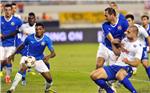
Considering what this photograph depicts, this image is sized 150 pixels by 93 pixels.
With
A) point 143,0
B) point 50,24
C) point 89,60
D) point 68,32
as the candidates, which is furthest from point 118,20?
point 143,0

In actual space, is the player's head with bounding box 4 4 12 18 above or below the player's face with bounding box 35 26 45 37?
above

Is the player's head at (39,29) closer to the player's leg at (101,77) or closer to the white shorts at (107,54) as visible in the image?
the white shorts at (107,54)

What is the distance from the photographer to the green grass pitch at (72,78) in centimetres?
1647

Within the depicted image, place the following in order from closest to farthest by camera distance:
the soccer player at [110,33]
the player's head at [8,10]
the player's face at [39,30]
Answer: the soccer player at [110,33], the player's face at [39,30], the player's head at [8,10]

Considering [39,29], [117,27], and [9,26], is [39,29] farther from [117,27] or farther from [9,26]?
[9,26]

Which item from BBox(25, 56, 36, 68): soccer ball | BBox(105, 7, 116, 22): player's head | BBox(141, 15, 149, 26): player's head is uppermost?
BBox(105, 7, 116, 22): player's head

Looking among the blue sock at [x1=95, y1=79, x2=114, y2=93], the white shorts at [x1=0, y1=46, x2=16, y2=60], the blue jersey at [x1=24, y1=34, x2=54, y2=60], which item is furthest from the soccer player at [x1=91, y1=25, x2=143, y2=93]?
the white shorts at [x1=0, y1=46, x2=16, y2=60]

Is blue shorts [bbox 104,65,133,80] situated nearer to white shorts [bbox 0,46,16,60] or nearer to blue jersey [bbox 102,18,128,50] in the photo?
blue jersey [bbox 102,18,128,50]

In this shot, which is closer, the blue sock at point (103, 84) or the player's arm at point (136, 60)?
the player's arm at point (136, 60)

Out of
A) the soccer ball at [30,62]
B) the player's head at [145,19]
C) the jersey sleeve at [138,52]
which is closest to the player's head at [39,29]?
the soccer ball at [30,62]

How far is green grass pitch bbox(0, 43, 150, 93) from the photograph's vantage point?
16469mm

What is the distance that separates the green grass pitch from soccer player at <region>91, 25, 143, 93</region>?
2318 mm

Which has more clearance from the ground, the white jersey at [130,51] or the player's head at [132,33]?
the player's head at [132,33]

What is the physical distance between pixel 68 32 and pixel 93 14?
407 inches
